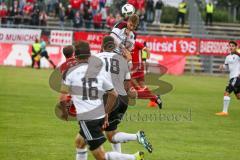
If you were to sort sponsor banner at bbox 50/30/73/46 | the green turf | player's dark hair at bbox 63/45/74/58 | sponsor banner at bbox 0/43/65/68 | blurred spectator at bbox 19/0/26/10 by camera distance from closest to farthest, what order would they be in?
player's dark hair at bbox 63/45/74/58, the green turf, sponsor banner at bbox 0/43/65/68, sponsor banner at bbox 50/30/73/46, blurred spectator at bbox 19/0/26/10

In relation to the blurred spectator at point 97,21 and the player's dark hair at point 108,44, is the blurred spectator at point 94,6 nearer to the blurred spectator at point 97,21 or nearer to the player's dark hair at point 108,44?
the blurred spectator at point 97,21

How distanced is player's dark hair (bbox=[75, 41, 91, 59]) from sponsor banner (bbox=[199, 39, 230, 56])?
32.2 meters

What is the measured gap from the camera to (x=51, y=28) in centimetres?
4203

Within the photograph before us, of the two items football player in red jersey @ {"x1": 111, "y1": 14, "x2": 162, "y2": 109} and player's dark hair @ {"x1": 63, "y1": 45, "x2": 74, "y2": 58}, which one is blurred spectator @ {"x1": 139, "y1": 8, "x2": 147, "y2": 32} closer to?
football player in red jersey @ {"x1": 111, "y1": 14, "x2": 162, "y2": 109}

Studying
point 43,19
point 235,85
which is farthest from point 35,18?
point 235,85

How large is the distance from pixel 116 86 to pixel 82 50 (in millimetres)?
2735

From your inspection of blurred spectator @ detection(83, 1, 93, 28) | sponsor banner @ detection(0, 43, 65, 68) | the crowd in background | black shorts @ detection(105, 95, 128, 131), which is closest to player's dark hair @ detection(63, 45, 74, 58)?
black shorts @ detection(105, 95, 128, 131)

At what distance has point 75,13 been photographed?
1706 inches

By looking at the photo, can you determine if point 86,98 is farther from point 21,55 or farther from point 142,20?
point 142,20

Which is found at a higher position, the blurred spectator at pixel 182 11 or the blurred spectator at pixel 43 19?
the blurred spectator at pixel 182 11

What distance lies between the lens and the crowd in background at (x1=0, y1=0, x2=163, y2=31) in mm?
42250

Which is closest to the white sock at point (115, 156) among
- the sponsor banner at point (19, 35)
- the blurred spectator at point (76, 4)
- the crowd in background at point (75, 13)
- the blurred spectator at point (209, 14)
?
the sponsor banner at point (19, 35)

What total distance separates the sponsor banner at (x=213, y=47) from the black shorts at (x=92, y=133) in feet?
106

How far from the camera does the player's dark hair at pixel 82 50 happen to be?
9.15 m
